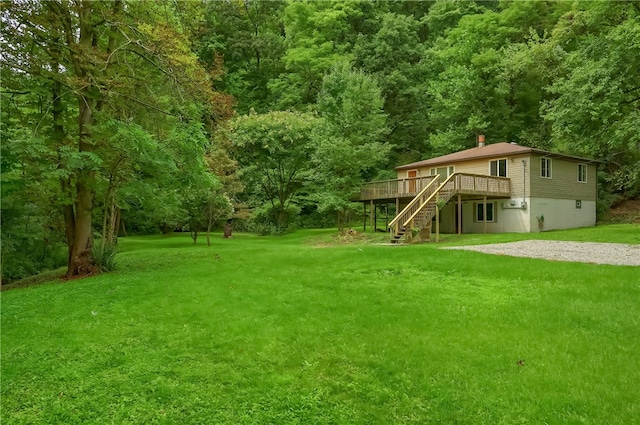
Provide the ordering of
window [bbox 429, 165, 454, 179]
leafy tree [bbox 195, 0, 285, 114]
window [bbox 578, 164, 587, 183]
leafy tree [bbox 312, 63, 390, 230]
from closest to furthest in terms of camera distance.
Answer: window [bbox 578, 164, 587, 183] < leafy tree [bbox 312, 63, 390, 230] < window [bbox 429, 165, 454, 179] < leafy tree [bbox 195, 0, 285, 114]

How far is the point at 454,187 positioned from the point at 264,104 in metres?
24.9

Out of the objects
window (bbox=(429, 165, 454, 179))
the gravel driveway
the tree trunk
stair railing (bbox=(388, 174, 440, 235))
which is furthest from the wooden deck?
the tree trunk

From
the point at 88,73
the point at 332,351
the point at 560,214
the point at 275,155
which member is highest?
the point at 275,155

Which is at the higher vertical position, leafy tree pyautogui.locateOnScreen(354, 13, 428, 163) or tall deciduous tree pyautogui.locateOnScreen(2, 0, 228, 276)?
leafy tree pyautogui.locateOnScreen(354, 13, 428, 163)

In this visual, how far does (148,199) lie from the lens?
41.9 ft

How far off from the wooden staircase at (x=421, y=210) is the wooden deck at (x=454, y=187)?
0.46 meters

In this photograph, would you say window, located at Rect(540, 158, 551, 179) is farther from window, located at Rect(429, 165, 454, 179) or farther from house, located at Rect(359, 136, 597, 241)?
window, located at Rect(429, 165, 454, 179)

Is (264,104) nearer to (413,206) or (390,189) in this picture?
(390,189)

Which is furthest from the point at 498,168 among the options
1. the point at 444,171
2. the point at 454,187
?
the point at 454,187

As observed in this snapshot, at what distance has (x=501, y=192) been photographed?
74.0 ft

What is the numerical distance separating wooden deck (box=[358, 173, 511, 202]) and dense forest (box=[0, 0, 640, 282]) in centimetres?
173

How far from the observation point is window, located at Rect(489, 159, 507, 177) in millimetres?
23484

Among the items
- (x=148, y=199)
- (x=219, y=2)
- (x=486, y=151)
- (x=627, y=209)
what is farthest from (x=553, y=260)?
(x=219, y=2)

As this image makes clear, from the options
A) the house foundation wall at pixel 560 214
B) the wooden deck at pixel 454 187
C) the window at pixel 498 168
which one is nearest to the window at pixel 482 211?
the wooden deck at pixel 454 187
